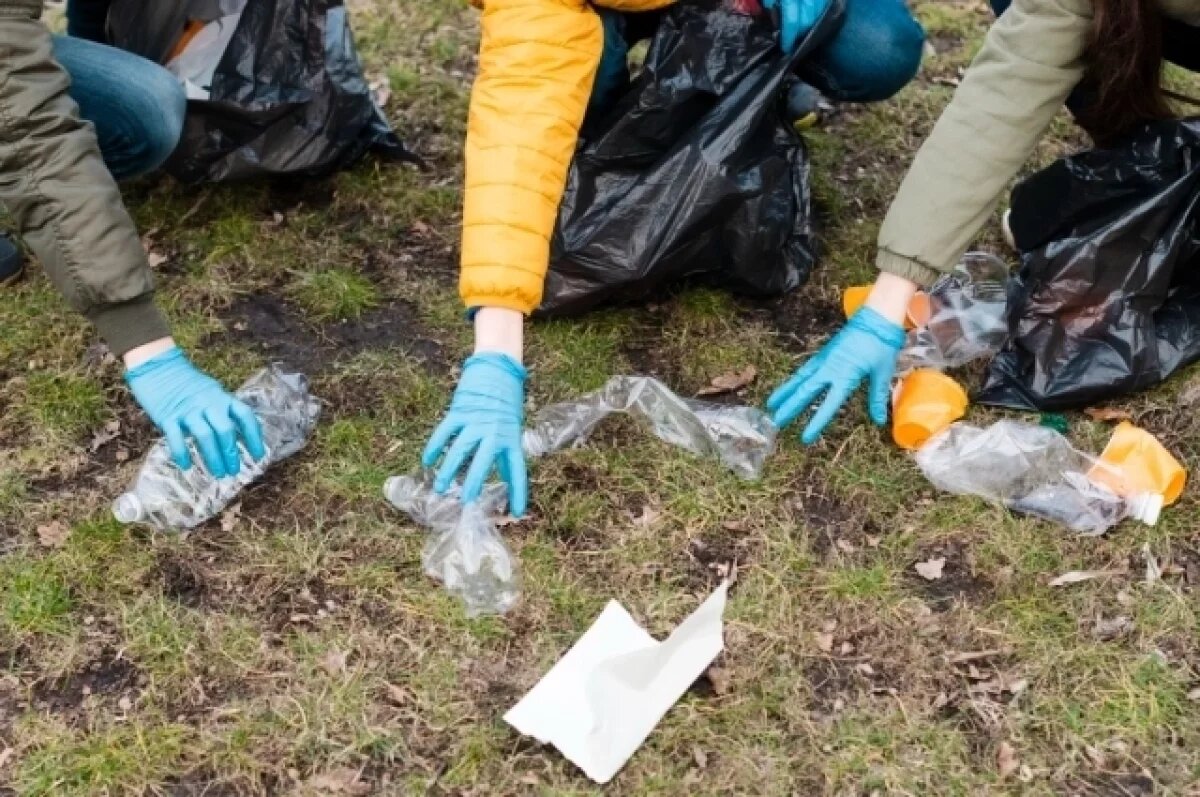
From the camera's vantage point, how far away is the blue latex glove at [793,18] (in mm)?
2506

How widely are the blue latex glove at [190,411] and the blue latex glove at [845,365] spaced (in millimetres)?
977

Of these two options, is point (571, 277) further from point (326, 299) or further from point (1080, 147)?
point (1080, 147)

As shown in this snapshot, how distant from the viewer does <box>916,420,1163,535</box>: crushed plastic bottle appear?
2230mm

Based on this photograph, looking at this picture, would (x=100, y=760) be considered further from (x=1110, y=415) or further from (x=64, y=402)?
(x=1110, y=415)

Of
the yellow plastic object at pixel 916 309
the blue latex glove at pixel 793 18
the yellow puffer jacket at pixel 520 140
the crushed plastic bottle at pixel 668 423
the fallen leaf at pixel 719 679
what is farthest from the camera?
the yellow plastic object at pixel 916 309

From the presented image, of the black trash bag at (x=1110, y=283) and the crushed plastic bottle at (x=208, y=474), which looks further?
the black trash bag at (x=1110, y=283)

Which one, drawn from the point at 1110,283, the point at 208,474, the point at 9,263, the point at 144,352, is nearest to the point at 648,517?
the point at 208,474

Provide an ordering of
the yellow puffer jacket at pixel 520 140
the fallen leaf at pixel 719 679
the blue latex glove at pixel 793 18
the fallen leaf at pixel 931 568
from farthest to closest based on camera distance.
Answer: the blue latex glove at pixel 793 18, the fallen leaf at pixel 931 568, the yellow puffer jacket at pixel 520 140, the fallen leaf at pixel 719 679

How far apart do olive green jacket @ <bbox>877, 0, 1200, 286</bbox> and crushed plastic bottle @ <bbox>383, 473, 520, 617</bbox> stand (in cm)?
86

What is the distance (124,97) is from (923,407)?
6.07 ft

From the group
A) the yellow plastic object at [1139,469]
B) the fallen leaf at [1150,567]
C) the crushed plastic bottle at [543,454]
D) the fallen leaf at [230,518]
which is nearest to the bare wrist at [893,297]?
the crushed plastic bottle at [543,454]

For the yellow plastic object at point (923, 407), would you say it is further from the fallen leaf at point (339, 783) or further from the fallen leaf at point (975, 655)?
the fallen leaf at point (339, 783)

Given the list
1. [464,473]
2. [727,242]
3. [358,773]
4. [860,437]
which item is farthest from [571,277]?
[358,773]

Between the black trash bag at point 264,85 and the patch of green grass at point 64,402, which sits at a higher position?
the black trash bag at point 264,85
